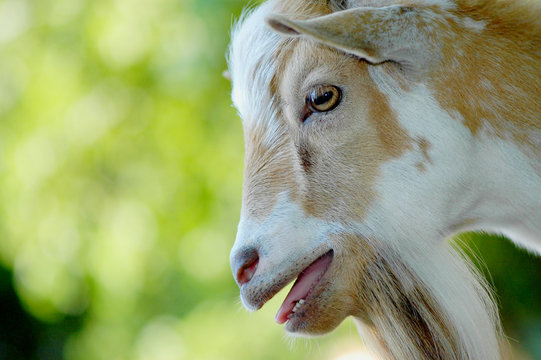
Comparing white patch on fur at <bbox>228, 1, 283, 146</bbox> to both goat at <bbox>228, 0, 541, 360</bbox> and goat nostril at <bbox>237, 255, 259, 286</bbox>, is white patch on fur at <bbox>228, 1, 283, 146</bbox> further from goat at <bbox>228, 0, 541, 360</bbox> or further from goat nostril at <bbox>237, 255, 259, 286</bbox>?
goat nostril at <bbox>237, 255, 259, 286</bbox>

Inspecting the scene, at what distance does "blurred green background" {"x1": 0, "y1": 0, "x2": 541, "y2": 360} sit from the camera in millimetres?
2822

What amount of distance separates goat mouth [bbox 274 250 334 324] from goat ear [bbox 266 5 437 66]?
35cm

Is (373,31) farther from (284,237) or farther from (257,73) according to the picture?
(284,237)

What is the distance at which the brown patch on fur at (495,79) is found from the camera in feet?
3.58

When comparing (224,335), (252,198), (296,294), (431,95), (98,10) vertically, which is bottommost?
(224,335)

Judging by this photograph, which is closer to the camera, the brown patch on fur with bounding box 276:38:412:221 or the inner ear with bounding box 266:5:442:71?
the inner ear with bounding box 266:5:442:71

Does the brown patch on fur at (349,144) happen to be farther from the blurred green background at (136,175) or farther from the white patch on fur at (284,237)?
the blurred green background at (136,175)

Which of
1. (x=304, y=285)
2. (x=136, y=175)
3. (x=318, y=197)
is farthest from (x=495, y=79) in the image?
(x=136, y=175)

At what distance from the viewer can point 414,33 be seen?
1.10m

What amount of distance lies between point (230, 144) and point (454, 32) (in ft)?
6.48

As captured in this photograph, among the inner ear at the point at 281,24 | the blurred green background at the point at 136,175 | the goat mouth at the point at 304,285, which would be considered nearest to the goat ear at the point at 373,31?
the inner ear at the point at 281,24

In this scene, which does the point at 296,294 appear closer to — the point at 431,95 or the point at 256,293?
the point at 256,293

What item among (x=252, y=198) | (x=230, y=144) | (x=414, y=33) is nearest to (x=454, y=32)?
(x=414, y=33)

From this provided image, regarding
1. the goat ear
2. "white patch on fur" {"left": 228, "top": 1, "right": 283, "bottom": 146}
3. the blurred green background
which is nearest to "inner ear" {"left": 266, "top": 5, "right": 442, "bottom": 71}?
the goat ear
